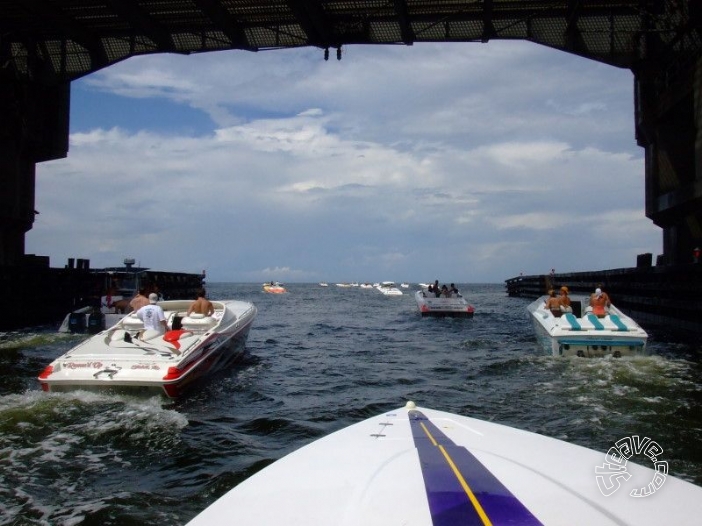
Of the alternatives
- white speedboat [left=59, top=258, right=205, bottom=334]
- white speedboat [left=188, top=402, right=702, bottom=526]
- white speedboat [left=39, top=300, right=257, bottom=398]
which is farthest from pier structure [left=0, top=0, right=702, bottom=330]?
white speedboat [left=188, top=402, right=702, bottom=526]

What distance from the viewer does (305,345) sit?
19.2m

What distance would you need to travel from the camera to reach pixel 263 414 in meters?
9.43

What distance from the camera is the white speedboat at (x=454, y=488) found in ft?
10.7

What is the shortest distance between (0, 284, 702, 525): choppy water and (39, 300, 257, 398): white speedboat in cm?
29

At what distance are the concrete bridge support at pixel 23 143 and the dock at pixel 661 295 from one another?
23.5 metres

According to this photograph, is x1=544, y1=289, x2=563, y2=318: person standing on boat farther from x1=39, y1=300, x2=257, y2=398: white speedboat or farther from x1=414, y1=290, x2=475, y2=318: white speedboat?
x1=414, y1=290, x2=475, y2=318: white speedboat

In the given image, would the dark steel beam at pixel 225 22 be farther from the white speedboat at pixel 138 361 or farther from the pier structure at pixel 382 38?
the white speedboat at pixel 138 361

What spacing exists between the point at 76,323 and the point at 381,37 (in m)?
16.1

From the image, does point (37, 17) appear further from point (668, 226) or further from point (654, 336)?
point (668, 226)

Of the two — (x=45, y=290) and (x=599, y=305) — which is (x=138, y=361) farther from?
(x=45, y=290)

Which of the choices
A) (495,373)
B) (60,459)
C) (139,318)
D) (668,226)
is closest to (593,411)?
(495,373)

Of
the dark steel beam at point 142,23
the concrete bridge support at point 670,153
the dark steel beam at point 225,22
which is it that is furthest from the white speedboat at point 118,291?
the concrete bridge support at point 670,153

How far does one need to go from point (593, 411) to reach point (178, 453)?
6.28 m

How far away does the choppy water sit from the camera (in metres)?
5.98
